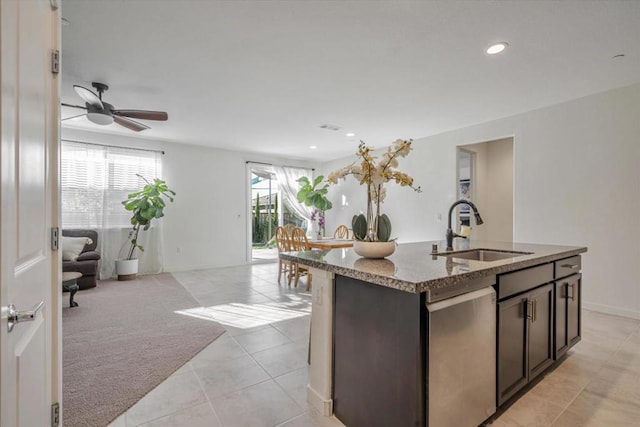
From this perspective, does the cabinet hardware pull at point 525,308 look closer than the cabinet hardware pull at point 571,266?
Yes

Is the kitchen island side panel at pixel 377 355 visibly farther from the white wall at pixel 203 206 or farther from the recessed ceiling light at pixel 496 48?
the white wall at pixel 203 206

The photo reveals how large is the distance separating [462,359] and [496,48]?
250cm

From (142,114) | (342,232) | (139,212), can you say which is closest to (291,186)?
(342,232)

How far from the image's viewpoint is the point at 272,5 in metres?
2.06

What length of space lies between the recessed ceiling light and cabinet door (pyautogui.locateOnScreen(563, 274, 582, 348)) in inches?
74.6

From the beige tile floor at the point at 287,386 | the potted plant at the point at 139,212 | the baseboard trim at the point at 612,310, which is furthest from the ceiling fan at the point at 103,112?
the baseboard trim at the point at 612,310

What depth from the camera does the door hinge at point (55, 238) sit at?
1.20m

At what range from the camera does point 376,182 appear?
1771mm

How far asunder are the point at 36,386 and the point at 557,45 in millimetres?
3816

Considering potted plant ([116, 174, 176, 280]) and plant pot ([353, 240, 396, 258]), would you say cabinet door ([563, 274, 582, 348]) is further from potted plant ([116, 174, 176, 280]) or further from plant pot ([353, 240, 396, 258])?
potted plant ([116, 174, 176, 280])

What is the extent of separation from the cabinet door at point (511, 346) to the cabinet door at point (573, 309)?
2.39ft

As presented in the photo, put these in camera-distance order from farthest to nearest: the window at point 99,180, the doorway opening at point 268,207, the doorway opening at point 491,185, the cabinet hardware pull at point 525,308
A: the doorway opening at point 268,207, the doorway opening at point 491,185, the window at point 99,180, the cabinet hardware pull at point 525,308

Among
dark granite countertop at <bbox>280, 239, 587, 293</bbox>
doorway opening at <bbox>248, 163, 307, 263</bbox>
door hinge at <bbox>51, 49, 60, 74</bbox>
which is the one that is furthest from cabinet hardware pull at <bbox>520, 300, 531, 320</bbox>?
doorway opening at <bbox>248, 163, 307, 263</bbox>

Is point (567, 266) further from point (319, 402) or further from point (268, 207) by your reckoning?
point (268, 207)
